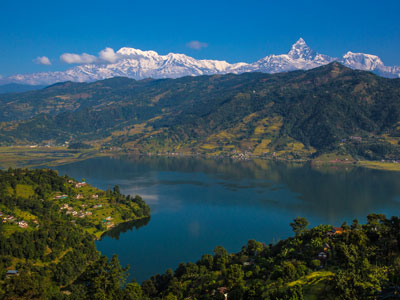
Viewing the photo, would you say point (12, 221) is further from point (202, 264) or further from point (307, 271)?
point (307, 271)

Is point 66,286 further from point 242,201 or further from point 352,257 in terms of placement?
point 242,201

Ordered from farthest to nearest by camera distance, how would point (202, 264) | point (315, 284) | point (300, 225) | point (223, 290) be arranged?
point (300, 225) < point (202, 264) < point (223, 290) < point (315, 284)

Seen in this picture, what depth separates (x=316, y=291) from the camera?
4447cm

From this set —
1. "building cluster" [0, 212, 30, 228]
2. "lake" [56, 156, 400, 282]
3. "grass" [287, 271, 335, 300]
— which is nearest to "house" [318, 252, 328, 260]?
"grass" [287, 271, 335, 300]

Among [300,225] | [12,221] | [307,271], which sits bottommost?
[12,221]

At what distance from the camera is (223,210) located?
436 ft

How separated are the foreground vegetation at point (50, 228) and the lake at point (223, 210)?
25.2 feet

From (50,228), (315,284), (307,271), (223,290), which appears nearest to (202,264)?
(223,290)

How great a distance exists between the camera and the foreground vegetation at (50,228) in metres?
63.5

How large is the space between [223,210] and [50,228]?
6394 centimetres

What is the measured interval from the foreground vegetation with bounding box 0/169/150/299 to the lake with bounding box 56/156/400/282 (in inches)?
302

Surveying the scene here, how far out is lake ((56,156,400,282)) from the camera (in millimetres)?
93281

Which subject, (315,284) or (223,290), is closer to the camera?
(315,284)

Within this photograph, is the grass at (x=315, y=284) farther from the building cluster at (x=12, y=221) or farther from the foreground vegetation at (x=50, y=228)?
the building cluster at (x=12, y=221)
